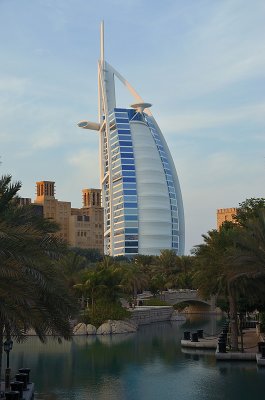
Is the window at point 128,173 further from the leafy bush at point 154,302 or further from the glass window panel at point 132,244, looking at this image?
the leafy bush at point 154,302

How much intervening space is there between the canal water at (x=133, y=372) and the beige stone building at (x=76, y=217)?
135612mm

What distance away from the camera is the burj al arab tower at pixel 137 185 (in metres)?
164

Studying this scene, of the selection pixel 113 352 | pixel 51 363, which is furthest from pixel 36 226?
pixel 113 352

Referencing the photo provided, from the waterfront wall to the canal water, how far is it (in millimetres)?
16744

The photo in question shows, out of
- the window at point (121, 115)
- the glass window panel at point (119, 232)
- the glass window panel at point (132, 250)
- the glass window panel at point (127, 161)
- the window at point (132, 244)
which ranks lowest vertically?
the glass window panel at point (132, 250)

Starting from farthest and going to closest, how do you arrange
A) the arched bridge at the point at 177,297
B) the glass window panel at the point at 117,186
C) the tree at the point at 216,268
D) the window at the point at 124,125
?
1. the window at the point at 124,125
2. the glass window panel at the point at 117,186
3. the arched bridge at the point at 177,297
4. the tree at the point at 216,268

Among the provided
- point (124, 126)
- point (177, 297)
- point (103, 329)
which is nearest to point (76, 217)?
point (124, 126)

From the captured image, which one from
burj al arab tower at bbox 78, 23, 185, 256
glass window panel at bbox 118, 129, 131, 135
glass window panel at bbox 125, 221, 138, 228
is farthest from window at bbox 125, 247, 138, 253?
glass window panel at bbox 118, 129, 131, 135

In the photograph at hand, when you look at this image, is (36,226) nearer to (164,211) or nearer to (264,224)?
(264,224)

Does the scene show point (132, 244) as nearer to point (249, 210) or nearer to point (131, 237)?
point (131, 237)

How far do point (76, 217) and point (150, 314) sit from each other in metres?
116

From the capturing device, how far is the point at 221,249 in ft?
124

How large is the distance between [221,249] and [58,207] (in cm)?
14977

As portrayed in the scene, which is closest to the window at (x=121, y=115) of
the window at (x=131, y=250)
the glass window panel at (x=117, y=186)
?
the glass window panel at (x=117, y=186)
